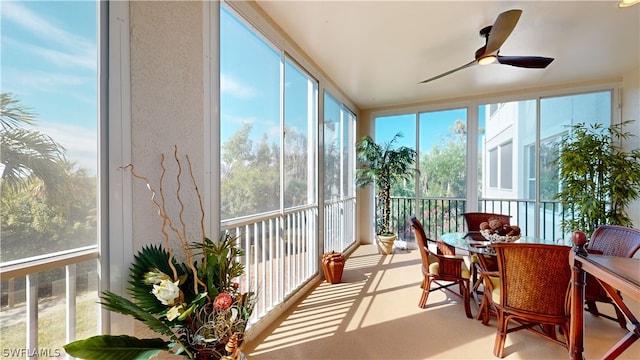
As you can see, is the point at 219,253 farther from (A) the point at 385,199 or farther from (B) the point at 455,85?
(B) the point at 455,85

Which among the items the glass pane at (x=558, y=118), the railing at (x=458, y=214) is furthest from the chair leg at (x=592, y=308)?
the glass pane at (x=558, y=118)

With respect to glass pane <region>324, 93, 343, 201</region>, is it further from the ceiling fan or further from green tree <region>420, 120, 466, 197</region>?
the ceiling fan

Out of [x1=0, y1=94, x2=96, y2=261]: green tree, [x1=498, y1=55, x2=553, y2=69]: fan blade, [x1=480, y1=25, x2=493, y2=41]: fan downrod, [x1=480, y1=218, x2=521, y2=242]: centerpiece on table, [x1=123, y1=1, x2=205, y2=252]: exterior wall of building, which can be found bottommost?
[x1=480, y1=218, x2=521, y2=242]: centerpiece on table

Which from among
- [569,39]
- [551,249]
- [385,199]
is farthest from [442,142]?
[551,249]

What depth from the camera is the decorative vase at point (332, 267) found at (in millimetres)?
3203

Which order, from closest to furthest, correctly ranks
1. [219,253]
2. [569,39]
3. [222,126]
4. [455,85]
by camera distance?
[219,253] → [222,126] → [569,39] → [455,85]

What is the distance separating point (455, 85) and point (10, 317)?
4.77 meters

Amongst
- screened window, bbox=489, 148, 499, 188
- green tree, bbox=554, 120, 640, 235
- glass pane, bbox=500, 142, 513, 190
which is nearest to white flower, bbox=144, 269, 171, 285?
green tree, bbox=554, 120, 640, 235

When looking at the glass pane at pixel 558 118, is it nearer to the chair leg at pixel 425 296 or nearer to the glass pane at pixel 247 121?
the chair leg at pixel 425 296

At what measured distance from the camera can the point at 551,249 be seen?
1.66m

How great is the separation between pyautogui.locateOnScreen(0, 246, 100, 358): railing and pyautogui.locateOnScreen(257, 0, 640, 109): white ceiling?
6.96 feet

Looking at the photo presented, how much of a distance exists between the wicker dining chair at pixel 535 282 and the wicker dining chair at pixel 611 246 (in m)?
0.51

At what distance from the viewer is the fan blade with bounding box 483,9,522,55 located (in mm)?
1749

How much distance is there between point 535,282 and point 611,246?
3.25 ft
